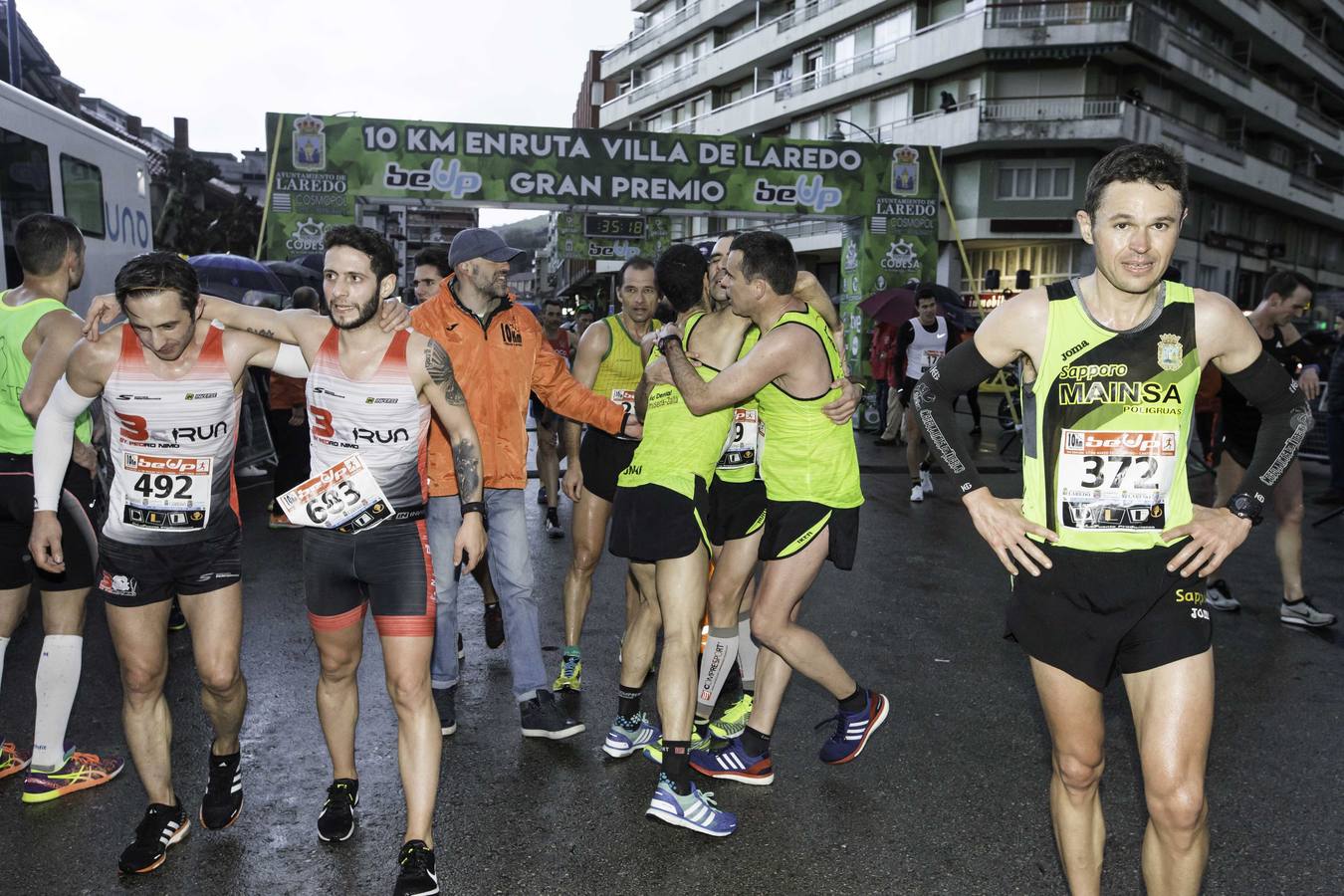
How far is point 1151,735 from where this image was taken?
2727 millimetres

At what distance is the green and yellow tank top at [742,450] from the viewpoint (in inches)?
181

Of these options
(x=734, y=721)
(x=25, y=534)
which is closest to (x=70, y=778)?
(x=25, y=534)

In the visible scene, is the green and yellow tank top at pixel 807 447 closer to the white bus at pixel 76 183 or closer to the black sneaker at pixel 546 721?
the black sneaker at pixel 546 721

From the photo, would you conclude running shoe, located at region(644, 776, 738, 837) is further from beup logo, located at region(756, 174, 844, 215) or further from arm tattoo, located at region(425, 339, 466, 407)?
beup logo, located at region(756, 174, 844, 215)

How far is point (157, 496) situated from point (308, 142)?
14554 millimetres

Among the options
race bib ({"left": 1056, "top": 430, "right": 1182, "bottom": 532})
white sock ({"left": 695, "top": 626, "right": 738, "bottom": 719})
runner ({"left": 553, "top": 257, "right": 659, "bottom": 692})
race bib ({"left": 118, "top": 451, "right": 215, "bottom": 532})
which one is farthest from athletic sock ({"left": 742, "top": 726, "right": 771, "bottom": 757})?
race bib ({"left": 118, "top": 451, "right": 215, "bottom": 532})

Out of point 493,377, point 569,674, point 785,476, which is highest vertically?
point 493,377

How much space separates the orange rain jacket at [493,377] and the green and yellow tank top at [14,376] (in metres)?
1.57

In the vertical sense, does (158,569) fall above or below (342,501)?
below

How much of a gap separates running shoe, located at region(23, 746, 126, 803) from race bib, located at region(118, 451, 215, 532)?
1.18 metres

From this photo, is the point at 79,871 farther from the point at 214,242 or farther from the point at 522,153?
the point at 214,242

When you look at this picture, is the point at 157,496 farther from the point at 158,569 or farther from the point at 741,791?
the point at 741,791

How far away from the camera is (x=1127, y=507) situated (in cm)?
280

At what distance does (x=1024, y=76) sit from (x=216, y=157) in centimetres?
10167
